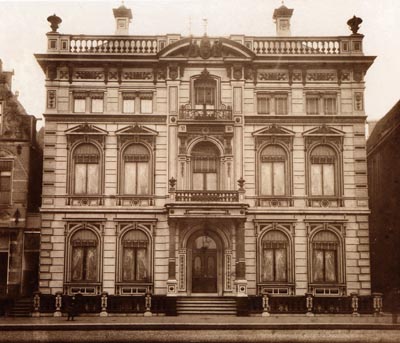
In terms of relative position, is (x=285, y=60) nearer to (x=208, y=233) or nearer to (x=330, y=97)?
(x=330, y=97)

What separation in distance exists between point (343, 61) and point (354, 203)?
720 centimetres

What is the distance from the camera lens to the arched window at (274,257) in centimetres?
3148

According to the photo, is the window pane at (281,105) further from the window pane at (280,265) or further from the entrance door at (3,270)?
the entrance door at (3,270)

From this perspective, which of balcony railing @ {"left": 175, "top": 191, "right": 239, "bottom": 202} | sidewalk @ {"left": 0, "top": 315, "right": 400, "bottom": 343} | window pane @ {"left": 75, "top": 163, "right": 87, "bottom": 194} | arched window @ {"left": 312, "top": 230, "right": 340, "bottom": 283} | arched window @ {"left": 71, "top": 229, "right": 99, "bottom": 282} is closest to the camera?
sidewalk @ {"left": 0, "top": 315, "right": 400, "bottom": 343}

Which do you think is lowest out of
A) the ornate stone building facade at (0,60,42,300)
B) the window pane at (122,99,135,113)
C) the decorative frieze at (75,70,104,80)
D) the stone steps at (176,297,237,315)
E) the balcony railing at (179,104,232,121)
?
the stone steps at (176,297,237,315)

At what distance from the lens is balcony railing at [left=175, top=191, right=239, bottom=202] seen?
3081 cm

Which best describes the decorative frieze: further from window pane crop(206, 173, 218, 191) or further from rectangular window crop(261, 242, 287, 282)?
rectangular window crop(261, 242, 287, 282)

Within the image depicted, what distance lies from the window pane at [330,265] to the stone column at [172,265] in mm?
7478

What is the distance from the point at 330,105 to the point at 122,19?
12205mm

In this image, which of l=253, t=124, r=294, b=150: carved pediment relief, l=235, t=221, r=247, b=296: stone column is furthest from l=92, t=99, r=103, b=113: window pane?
l=235, t=221, r=247, b=296: stone column

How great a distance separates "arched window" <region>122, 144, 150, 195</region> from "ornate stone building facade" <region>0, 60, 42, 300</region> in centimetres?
488

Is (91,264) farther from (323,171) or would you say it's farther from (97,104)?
(323,171)

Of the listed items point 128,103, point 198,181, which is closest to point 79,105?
point 128,103

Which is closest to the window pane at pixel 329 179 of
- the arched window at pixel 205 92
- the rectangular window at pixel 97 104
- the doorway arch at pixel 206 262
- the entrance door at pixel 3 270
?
the doorway arch at pixel 206 262
